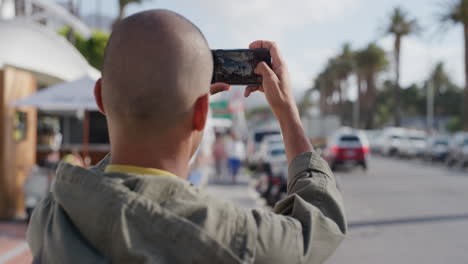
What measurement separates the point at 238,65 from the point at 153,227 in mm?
578

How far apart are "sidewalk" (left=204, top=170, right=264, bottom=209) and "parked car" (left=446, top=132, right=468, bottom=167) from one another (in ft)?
34.0

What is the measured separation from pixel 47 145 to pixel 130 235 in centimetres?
1382

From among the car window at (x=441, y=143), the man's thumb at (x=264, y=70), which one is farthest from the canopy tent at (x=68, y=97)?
the car window at (x=441, y=143)

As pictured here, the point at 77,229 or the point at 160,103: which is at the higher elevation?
the point at 160,103

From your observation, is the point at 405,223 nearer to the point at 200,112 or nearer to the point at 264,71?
the point at 264,71

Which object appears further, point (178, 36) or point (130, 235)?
point (178, 36)

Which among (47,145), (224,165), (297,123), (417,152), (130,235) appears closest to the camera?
(130,235)

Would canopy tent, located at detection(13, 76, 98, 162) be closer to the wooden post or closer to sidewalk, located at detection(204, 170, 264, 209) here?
the wooden post

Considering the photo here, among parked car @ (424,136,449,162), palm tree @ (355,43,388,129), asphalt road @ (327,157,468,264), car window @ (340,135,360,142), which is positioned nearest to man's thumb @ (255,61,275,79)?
asphalt road @ (327,157,468,264)

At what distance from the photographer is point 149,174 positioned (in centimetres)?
114

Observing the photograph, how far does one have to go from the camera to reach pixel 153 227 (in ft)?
3.35

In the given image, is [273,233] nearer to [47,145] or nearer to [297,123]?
[297,123]

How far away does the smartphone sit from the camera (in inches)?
54.8

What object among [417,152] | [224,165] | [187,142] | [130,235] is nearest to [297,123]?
[187,142]
